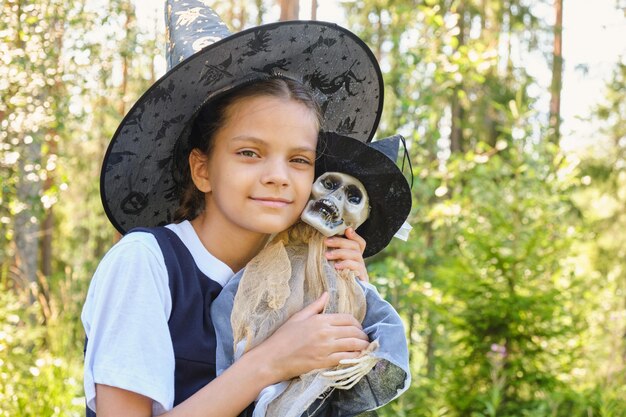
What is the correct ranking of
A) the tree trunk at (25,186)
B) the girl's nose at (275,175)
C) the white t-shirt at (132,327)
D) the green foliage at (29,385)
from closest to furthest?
the white t-shirt at (132,327)
the girl's nose at (275,175)
the green foliage at (29,385)
the tree trunk at (25,186)

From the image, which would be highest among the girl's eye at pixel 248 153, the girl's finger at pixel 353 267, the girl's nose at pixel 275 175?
the girl's eye at pixel 248 153

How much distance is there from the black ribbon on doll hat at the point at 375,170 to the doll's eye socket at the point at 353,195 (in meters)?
0.03

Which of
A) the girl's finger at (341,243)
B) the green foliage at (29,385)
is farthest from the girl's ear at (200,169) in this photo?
the green foliage at (29,385)

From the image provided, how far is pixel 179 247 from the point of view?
80.7 inches

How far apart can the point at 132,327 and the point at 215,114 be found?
0.67m

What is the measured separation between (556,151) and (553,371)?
204 cm

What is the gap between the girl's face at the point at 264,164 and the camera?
2.03m

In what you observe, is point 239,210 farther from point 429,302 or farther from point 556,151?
point 556,151

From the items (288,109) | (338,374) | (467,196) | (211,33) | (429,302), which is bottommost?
(429,302)

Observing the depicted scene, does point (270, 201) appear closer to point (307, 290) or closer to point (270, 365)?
point (307, 290)

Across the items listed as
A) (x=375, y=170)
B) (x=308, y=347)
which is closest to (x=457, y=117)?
(x=375, y=170)

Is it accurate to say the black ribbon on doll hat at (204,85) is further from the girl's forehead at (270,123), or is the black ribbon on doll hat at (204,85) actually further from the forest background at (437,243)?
the forest background at (437,243)

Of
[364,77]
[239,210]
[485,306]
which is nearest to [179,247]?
[239,210]

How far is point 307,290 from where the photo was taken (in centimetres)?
204
